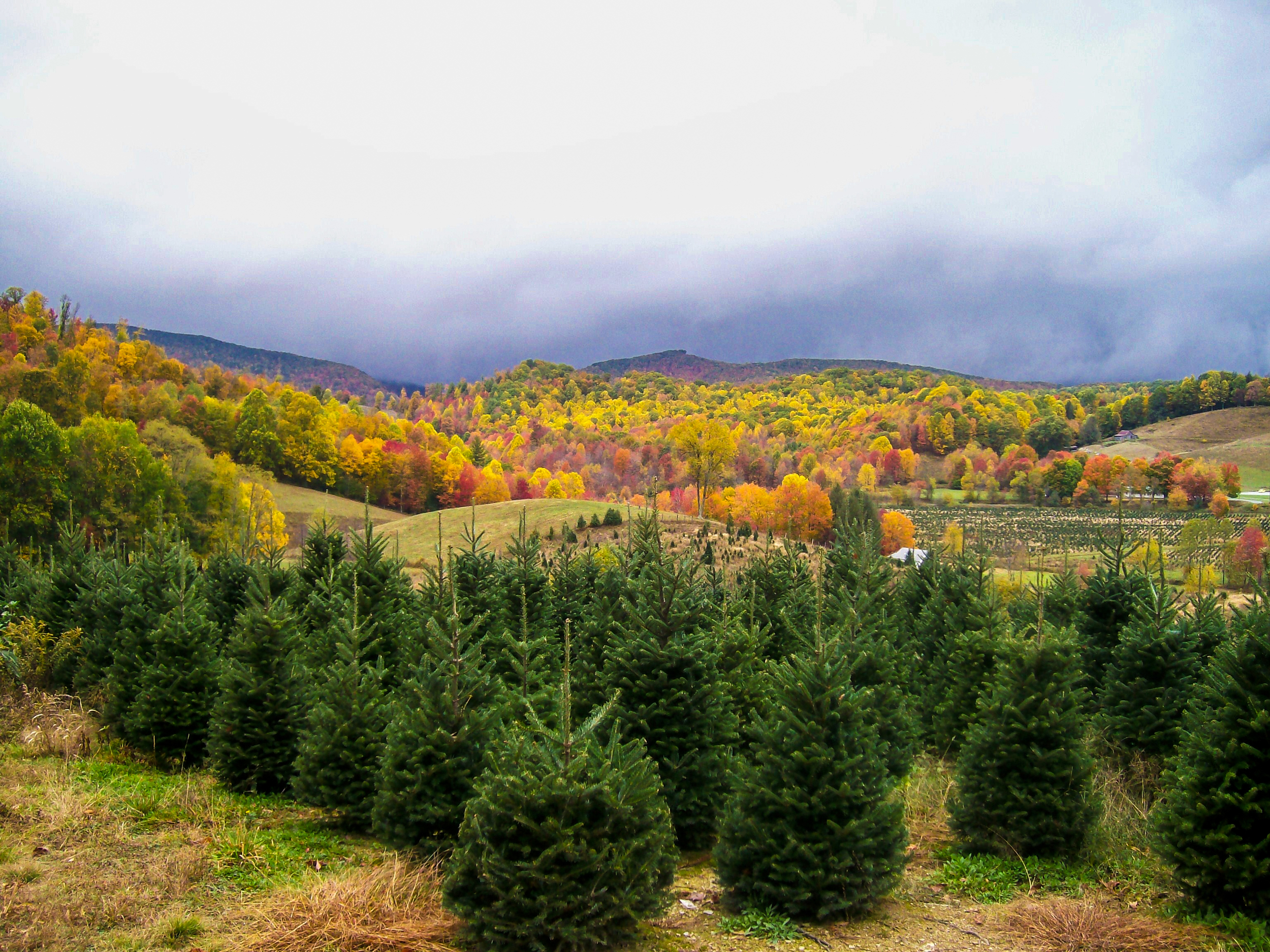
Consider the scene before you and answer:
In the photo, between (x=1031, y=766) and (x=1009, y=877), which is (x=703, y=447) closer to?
(x=1031, y=766)

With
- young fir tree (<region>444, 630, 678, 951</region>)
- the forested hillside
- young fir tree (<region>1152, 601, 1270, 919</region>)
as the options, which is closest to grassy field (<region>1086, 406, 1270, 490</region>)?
the forested hillside

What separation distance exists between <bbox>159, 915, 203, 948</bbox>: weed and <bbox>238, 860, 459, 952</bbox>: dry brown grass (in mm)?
392

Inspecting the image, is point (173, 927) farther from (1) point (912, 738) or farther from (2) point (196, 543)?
(2) point (196, 543)

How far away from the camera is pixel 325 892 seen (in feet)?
25.4

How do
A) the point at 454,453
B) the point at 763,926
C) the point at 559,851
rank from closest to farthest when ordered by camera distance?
the point at 559,851 < the point at 763,926 < the point at 454,453

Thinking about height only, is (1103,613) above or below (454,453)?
below

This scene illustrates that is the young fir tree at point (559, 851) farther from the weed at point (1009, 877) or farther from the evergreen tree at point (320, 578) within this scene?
the evergreen tree at point (320, 578)

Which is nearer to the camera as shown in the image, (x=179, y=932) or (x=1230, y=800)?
(x=179, y=932)

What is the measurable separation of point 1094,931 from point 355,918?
721 cm

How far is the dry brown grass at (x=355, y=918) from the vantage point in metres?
7.12

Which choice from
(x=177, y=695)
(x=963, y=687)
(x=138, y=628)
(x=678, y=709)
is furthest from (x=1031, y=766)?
(x=138, y=628)

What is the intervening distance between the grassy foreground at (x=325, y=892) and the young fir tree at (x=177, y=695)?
5.43 feet

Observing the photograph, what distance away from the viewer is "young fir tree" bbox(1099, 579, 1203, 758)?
13109 mm

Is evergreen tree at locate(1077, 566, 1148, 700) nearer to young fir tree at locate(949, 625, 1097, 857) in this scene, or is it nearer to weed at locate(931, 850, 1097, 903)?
young fir tree at locate(949, 625, 1097, 857)
